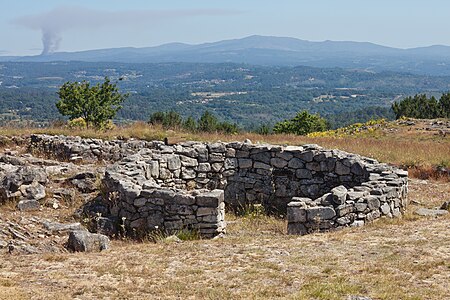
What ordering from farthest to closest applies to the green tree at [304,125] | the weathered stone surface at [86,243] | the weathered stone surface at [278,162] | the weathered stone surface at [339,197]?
the green tree at [304,125]
the weathered stone surface at [278,162]
the weathered stone surface at [339,197]
the weathered stone surface at [86,243]

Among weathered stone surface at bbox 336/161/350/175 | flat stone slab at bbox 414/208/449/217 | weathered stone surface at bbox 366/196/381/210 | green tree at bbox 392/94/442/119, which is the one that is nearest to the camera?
weathered stone surface at bbox 366/196/381/210

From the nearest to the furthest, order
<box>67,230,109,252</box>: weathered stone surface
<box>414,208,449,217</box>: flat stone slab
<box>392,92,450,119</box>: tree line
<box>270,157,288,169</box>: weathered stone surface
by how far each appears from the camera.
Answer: <box>67,230,109,252</box>: weathered stone surface → <box>414,208,449,217</box>: flat stone slab → <box>270,157,288,169</box>: weathered stone surface → <box>392,92,450,119</box>: tree line

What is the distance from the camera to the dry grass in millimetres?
7168

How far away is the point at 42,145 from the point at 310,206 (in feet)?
39.6

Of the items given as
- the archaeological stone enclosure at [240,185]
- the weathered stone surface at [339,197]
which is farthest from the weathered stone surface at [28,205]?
the weathered stone surface at [339,197]

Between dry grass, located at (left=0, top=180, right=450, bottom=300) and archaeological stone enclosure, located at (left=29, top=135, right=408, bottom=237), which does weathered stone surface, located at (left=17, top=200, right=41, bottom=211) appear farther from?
dry grass, located at (left=0, top=180, right=450, bottom=300)

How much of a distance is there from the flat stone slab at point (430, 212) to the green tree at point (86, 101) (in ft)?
102

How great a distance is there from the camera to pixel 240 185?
A: 15500 millimetres

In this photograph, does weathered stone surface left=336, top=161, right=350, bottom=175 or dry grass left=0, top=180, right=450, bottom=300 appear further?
weathered stone surface left=336, top=161, right=350, bottom=175

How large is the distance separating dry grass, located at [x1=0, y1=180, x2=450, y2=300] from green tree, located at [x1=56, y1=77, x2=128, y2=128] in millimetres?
32082

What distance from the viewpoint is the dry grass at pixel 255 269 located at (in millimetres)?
7168

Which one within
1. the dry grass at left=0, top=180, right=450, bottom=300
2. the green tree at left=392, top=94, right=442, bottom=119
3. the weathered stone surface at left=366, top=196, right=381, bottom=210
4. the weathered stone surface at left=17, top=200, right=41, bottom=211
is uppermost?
the weathered stone surface at left=366, top=196, right=381, bottom=210

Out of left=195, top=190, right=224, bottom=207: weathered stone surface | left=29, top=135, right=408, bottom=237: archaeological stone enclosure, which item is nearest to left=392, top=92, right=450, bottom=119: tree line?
left=29, top=135, right=408, bottom=237: archaeological stone enclosure

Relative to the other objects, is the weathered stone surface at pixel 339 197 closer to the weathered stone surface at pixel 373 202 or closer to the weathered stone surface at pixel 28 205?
the weathered stone surface at pixel 373 202
